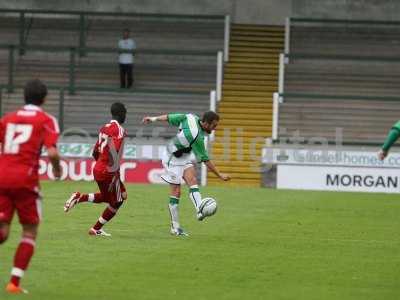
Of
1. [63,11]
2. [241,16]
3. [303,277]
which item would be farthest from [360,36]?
[303,277]

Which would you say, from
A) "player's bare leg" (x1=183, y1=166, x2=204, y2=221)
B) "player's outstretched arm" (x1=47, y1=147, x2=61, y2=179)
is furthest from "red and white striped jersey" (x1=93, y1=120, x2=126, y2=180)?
"player's outstretched arm" (x1=47, y1=147, x2=61, y2=179)

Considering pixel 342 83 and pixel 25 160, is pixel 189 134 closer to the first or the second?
pixel 25 160

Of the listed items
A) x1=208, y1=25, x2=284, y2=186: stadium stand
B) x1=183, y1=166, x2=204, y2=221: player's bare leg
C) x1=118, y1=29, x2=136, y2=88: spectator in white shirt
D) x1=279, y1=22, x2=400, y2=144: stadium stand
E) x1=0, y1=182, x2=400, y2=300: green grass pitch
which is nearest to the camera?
x1=0, y1=182, x2=400, y2=300: green grass pitch

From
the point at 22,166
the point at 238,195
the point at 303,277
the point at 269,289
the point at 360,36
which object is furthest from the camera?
the point at 360,36

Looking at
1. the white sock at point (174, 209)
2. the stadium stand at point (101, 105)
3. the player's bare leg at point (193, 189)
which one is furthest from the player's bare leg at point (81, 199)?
the stadium stand at point (101, 105)

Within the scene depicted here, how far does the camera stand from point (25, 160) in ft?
35.0

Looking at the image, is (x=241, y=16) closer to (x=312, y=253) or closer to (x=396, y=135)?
(x=312, y=253)

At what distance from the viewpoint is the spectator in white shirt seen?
118 feet

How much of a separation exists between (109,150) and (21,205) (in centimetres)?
568

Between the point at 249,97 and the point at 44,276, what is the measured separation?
23960mm

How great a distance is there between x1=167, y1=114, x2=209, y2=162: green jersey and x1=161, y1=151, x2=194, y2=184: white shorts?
0.50 feet

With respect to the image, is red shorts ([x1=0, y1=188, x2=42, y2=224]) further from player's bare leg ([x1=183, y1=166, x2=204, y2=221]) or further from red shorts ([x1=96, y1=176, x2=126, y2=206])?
player's bare leg ([x1=183, y1=166, x2=204, y2=221])

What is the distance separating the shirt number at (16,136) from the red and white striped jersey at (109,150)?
Answer: 5.60 metres

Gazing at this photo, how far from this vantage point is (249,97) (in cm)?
3575
